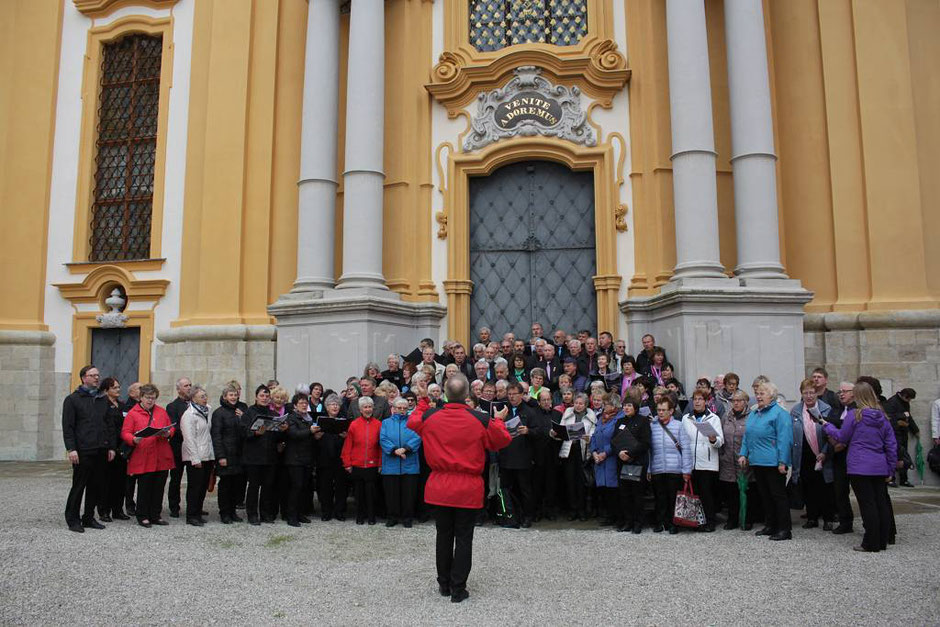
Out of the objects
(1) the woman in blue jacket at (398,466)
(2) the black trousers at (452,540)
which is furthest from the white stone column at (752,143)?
(2) the black trousers at (452,540)

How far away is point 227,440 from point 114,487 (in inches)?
52.5

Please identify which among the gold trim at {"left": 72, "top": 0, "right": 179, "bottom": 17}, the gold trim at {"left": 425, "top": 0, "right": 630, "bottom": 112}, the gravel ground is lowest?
the gravel ground

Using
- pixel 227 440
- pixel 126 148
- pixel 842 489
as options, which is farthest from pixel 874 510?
pixel 126 148

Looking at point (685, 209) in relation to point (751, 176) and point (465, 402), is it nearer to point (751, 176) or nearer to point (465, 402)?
point (751, 176)

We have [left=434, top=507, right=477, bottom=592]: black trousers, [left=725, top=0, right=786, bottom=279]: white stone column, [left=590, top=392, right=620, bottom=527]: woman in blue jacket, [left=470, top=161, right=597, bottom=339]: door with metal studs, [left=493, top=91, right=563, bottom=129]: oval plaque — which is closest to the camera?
[left=434, top=507, right=477, bottom=592]: black trousers

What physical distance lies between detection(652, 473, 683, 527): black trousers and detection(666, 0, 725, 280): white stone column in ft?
13.0

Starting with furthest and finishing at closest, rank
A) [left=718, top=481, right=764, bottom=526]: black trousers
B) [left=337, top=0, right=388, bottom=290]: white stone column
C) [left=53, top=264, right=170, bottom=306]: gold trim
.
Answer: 1. [left=53, top=264, right=170, bottom=306]: gold trim
2. [left=337, top=0, right=388, bottom=290]: white stone column
3. [left=718, top=481, right=764, bottom=526]: black trousers

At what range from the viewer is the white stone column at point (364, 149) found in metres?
12.3

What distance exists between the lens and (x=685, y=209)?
11.5m

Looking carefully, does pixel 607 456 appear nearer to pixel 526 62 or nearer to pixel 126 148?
pixel 526 62

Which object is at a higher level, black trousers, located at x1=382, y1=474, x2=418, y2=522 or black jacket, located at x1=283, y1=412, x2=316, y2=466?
black jacket, located at x1=283, y1=412, x2=316, y2=466

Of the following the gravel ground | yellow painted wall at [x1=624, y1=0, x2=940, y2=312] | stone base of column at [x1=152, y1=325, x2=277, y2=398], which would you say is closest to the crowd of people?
the gravel ground

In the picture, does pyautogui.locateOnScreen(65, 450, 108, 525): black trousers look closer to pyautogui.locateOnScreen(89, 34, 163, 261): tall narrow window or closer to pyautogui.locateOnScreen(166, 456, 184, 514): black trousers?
pyautogui.locateOnScreen(166, 456, 184, 514): black trousers

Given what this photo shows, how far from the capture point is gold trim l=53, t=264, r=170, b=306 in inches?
555
